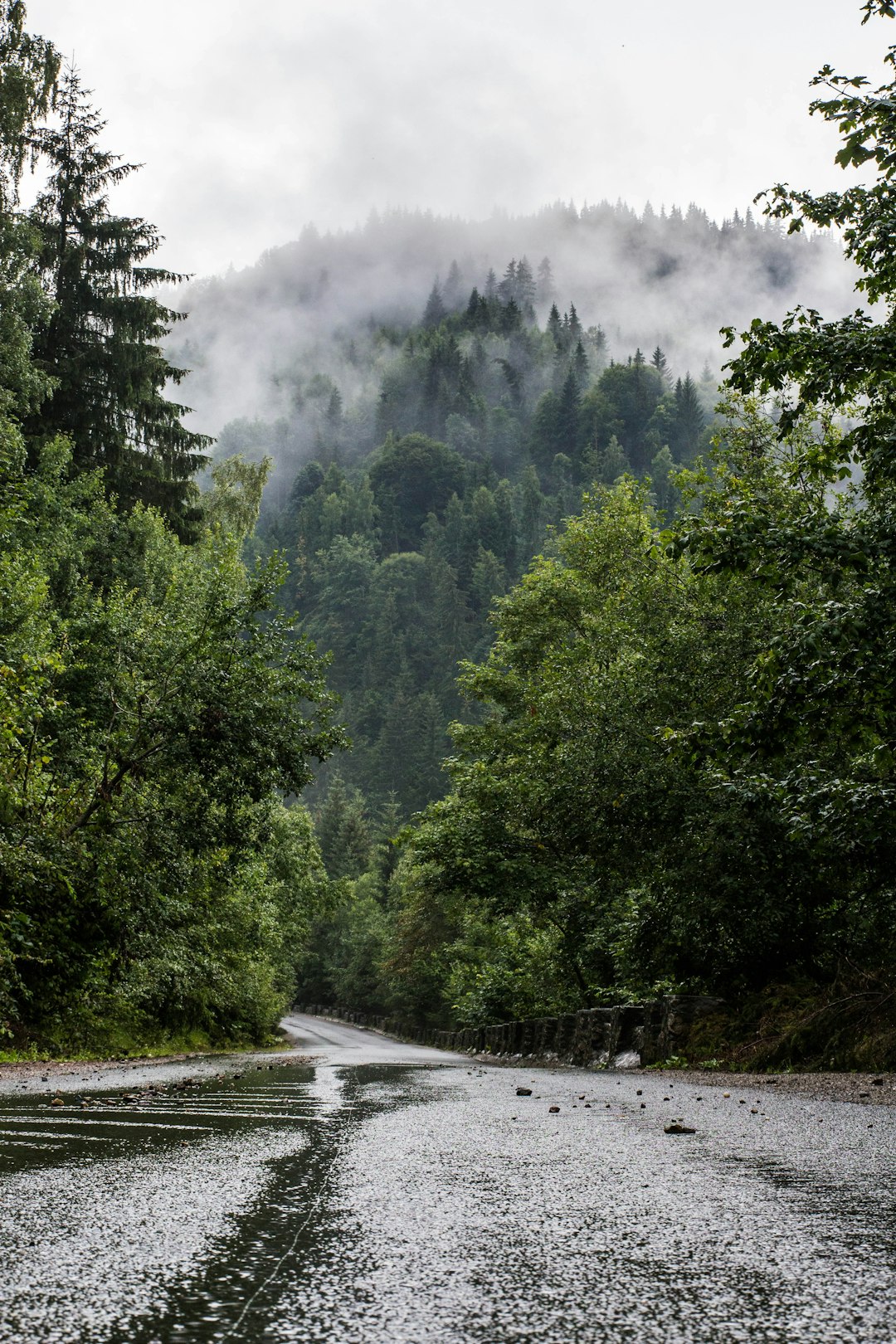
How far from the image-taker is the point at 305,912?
3931 cm

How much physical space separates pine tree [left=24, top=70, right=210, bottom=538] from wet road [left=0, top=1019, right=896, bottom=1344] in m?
27.4

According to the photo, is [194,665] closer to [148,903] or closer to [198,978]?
[148,903]

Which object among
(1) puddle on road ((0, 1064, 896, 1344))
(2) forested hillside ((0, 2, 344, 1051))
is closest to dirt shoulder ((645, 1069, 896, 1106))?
(1) puddle on road ((0, 1064, 896, 1344))

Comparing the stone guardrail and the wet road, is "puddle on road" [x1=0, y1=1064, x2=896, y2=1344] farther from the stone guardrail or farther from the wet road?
the stone guardrail

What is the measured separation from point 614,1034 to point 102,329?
24.5 metres

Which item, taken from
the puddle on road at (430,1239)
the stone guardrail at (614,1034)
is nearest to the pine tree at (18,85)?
the stone guardrail at (614,1034)

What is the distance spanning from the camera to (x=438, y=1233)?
2.82 metres

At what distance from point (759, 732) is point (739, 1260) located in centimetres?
643

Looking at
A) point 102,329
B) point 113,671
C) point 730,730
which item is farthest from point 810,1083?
point 102,329

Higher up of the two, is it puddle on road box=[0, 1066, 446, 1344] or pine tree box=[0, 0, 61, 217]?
pine tree box=[0, 0, 61, 217]

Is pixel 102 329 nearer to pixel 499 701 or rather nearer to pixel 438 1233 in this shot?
pixel 499 701

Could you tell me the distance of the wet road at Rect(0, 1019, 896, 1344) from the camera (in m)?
1.97

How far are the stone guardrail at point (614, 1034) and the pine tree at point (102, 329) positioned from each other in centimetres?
1756

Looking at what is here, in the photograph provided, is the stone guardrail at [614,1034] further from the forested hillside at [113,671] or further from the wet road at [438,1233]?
the wet road at [438,1233]
